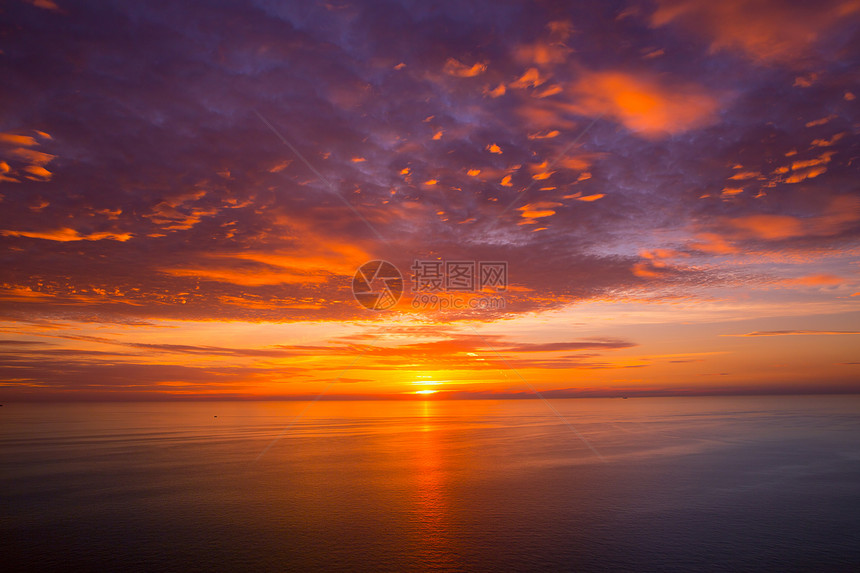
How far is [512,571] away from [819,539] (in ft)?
56.8

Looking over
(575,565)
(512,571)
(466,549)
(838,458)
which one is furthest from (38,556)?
(838,458)

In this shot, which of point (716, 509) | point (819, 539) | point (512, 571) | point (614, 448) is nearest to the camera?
point (512, 571)

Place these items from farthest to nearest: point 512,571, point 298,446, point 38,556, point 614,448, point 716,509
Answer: point 298,446 → point 614,448 → point 716,509 → point 38,556 → point 512,571

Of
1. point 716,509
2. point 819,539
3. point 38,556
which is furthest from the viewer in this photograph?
point 716,509

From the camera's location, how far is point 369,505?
3234cm

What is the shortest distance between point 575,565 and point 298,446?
5505 centimetres

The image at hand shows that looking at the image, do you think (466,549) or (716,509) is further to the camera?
(716,509)

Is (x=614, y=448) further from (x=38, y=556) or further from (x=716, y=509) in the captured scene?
(x=38, y=556)

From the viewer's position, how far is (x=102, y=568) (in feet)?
68.3

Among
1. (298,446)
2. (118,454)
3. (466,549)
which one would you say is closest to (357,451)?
(298,446)

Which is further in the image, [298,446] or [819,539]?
[298,446]

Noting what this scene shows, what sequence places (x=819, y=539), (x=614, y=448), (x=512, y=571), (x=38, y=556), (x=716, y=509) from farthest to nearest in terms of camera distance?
(x=614, y=448)
(x=716, y=509)
(x=819, y=539)
(x=38, y=556)
(x=512, y=571)

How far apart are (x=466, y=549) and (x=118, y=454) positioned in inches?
2107

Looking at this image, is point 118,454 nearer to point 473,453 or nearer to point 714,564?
point 473,453
